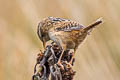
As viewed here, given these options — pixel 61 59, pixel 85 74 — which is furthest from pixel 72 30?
pixel 85 74

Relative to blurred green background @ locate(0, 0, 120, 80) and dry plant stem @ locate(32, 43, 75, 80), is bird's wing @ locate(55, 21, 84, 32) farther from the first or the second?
blurred green background @ locate(0, 0, 120, 80)

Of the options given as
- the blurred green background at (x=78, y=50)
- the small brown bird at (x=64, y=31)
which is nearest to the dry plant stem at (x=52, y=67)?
the small brown bird at (x=64, y=31)

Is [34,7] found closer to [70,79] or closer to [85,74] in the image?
[85,74]

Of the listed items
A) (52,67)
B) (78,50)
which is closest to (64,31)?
(52,67)

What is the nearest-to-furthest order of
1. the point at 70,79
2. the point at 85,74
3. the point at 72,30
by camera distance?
the point at 70,79 → the point at 72,30 → the point at 85,74

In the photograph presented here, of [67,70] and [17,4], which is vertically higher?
[17,4]

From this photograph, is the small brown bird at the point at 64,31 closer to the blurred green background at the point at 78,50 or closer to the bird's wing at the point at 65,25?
the bird's wing at the point at 65,25

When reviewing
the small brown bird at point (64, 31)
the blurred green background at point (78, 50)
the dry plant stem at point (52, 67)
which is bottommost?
the dry plant stem at point (52, 67)

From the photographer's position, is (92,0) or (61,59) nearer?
(61,59)
